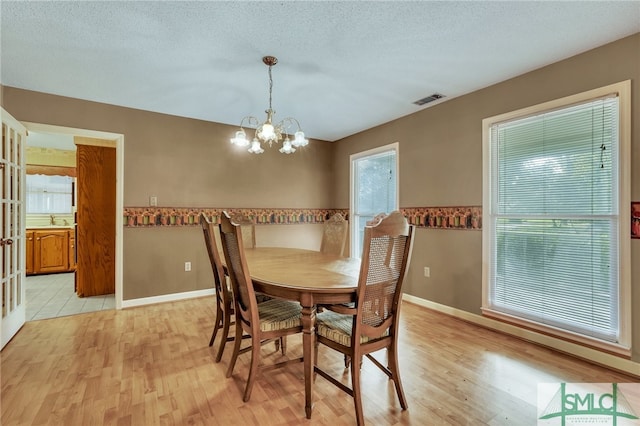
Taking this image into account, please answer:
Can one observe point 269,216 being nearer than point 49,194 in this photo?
Yes

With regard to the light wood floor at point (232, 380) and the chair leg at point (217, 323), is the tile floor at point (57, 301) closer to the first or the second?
the light wood floor at point (232, 380)

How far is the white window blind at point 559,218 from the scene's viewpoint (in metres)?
2.24

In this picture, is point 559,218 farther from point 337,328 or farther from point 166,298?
point 166,298

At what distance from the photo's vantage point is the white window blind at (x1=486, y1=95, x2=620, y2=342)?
7.34ft

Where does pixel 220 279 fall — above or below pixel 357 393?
above

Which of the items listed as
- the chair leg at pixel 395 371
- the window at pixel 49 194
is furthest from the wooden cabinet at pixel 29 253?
the chair leg at pixel 395 371

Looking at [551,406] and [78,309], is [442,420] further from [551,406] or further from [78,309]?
[78,309]

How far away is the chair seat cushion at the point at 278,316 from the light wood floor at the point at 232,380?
0.44m

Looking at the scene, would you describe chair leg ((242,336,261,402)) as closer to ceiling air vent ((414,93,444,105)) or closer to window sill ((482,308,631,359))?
window sill ((482,308,631,359))

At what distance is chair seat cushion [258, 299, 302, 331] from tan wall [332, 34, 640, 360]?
2.06 meters

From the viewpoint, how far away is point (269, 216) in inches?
181

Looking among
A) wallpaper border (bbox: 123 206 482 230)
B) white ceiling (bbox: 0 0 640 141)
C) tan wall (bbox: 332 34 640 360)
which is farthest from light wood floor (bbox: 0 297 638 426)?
white ceiling (bbox: 0 0 640 141)

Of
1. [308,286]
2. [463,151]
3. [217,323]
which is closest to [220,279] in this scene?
[217,323]

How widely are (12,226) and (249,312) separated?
8.53 feet
